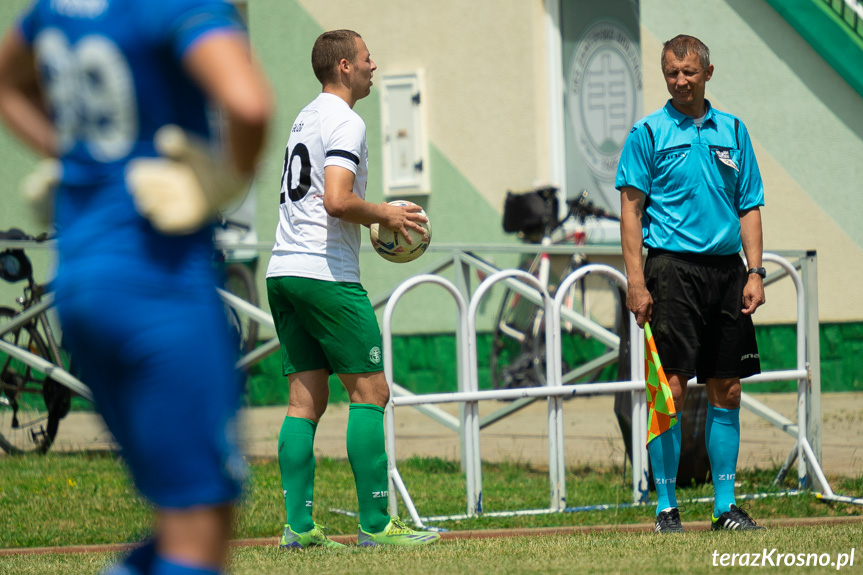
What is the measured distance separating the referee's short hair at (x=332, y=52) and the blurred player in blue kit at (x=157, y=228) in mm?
2644

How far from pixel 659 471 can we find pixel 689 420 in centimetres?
130

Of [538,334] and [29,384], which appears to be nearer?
[29,384]

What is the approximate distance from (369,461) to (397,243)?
932 mm

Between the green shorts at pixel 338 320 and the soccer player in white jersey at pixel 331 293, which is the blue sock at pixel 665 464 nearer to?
the soccer player in white jersey at pixel 331 293

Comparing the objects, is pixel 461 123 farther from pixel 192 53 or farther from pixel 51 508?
pixel 192 53

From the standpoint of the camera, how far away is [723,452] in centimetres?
522

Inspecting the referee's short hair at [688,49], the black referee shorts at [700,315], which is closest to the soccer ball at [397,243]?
the black referee shorts at [700,315]

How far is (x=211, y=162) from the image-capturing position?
7.41 ft

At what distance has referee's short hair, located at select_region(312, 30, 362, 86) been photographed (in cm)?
499

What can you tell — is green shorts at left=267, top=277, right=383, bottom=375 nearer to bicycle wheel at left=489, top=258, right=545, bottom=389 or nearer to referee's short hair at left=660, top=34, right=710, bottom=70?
referee's short hair at left=660, top=34, right=710, bottom=70

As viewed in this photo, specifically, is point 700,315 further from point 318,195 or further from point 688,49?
point 318,195

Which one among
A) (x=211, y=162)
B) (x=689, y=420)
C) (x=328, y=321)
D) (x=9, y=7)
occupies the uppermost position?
(x=9, y=7)

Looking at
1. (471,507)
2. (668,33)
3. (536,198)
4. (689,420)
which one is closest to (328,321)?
(471,507)

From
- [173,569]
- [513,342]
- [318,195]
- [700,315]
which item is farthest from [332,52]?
[513,342]
